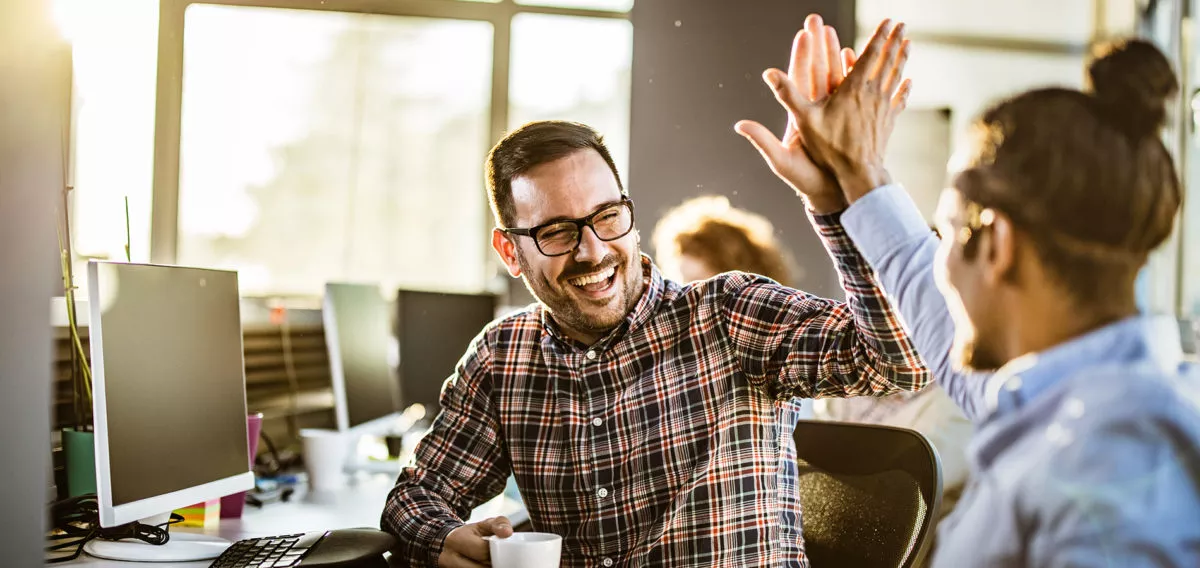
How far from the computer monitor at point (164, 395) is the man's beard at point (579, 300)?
1.61 ft

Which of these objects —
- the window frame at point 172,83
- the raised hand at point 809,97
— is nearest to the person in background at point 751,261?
the window frame at point 172,83

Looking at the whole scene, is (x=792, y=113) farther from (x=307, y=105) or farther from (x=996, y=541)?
(x=307, y=105)

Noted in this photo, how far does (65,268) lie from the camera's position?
156 centimetres

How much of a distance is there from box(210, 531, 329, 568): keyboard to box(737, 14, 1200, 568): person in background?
0.93m

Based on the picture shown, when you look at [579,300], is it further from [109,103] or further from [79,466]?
[109,103]

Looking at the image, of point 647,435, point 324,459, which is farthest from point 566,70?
point 647,435

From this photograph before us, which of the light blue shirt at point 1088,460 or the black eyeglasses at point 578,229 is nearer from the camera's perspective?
the light blue shirt at point 1088,460

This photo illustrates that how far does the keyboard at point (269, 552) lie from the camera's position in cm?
126

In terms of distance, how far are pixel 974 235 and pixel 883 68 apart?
190 millimetres

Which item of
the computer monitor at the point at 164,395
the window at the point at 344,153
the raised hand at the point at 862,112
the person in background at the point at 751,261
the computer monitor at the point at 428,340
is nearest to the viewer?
the raised hand at the point at 862,112

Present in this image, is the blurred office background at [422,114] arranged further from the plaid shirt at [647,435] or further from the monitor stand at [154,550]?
the monitor stand at [154,550]

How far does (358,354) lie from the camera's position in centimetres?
226

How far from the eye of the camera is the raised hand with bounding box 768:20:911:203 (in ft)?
2.41

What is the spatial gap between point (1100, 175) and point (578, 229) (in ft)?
2.92
